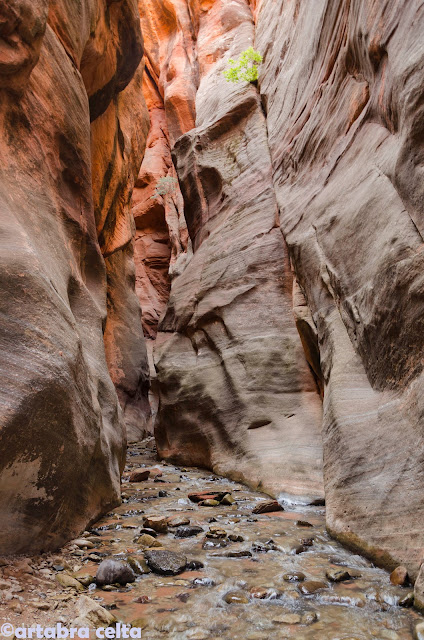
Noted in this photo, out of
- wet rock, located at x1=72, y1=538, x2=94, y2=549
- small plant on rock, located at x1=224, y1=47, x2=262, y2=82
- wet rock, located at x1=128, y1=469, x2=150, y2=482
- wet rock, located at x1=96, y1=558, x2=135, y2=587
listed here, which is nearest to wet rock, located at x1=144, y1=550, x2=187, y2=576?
wet rock, located at x1=96, y1=558, x2=135, y2=587

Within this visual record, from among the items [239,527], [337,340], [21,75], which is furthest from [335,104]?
[239,527]

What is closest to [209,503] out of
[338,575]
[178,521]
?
[178,521]

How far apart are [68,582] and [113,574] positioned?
353 millimetres

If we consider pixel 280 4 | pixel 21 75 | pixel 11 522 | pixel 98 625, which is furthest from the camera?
pixel 280 4

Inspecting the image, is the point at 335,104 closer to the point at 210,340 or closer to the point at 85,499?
the point at 210,340

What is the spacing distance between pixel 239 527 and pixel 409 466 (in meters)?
2.16

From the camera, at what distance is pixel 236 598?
3529mm

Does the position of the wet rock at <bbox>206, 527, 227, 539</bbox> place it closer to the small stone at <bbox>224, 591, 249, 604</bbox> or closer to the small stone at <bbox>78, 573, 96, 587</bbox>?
the small stone at <bbox>224, 591, 249, 604</bbox>

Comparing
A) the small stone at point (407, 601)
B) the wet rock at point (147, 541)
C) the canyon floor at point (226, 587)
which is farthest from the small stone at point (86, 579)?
the small stone at point (407, 601)

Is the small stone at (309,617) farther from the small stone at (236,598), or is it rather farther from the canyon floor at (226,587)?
the small stone at (236,598)

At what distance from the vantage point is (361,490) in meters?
4.90

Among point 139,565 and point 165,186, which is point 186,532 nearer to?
point 139,565

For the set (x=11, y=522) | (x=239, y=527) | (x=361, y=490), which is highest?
(x=11, y=522)

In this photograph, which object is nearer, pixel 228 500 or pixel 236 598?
pixel 236 598
